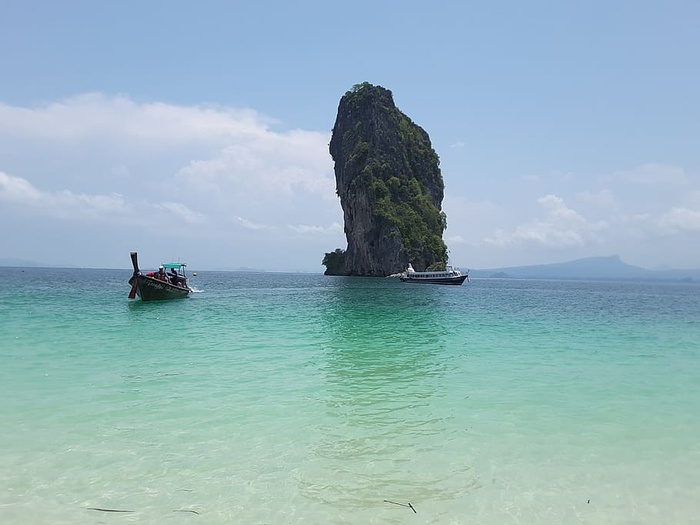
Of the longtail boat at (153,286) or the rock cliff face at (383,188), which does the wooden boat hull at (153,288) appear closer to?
the longtail boat at (153,286)

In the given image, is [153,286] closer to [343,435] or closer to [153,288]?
[153,288]

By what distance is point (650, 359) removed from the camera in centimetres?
1427

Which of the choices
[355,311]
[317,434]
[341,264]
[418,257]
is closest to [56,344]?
[317,434]

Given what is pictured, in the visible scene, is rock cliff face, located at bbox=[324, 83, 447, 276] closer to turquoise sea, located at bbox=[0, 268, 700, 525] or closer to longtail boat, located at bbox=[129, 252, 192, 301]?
longtail boat, located at bbox=[129, 252, 192, 301]

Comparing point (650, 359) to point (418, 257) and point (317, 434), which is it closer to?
point (317, 434)

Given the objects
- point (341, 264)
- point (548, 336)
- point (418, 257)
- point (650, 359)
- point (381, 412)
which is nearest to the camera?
point (381, 412)

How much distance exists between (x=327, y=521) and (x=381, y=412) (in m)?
3.58

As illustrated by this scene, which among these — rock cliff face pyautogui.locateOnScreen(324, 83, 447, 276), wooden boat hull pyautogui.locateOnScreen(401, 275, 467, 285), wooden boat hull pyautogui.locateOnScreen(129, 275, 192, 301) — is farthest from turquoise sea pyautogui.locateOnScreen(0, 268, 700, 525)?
rock cliff face pyautogui.locateOnScreen(324, 83, 447, 276)

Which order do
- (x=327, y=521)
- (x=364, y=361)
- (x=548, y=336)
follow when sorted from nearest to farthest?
(x=327, y=521) < (x=364, y=361) < (x=548, y=336)

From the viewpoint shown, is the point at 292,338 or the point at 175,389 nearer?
the point at 175,389

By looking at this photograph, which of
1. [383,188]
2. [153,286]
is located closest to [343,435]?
[153,286]

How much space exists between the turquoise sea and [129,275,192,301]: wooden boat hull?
17959mm

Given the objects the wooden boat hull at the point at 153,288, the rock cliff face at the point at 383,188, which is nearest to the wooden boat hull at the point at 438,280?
the rock cliff face at the point at 383,188

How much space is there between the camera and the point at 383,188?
318ft
